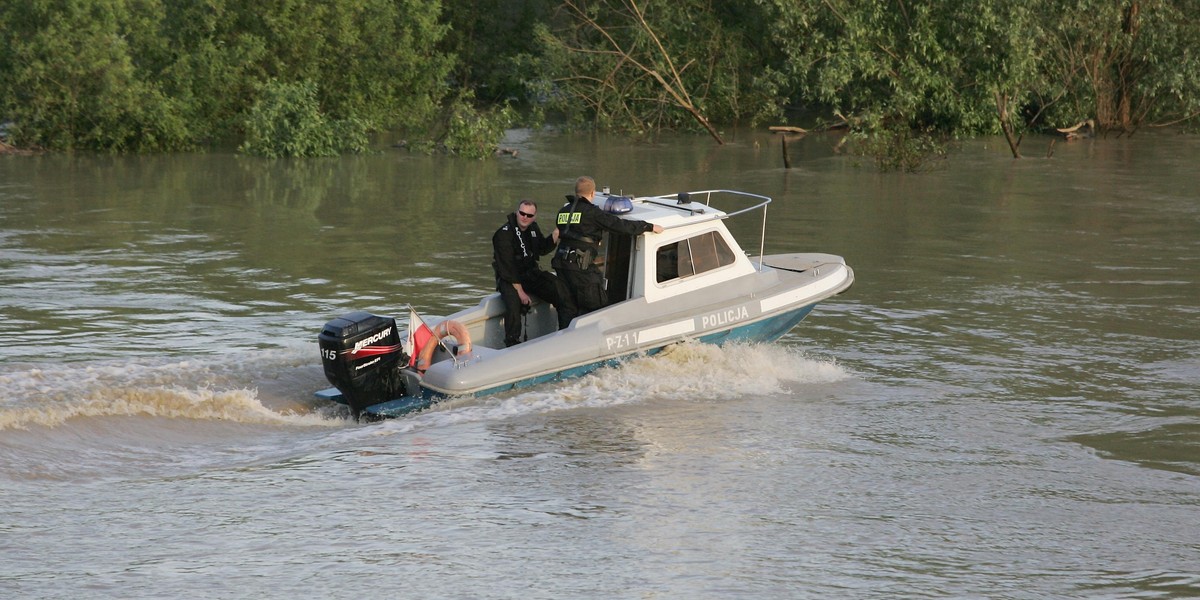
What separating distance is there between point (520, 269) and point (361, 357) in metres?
1.87

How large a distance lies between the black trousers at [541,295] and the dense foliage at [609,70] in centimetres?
1772

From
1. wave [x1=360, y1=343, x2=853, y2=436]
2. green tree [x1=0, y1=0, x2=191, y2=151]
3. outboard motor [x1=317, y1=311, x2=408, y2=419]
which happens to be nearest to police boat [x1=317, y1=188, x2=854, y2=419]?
outboard motor [x1=317, y1=311, x2=408, y2=419]

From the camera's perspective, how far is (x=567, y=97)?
3503 centimetres

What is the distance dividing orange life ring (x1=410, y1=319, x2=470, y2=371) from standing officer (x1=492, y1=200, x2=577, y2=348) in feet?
2.15

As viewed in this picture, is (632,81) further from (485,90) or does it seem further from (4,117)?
(4,117)

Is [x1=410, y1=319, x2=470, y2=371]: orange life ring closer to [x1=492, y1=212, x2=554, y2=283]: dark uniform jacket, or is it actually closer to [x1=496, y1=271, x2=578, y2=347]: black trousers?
[x1=496, y1=271, x2=578, y2=347]: black trousers


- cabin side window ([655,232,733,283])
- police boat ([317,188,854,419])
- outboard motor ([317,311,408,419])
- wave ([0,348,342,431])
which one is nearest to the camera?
wave ([0,348,342,431])

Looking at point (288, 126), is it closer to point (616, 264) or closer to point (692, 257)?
point (616, 264)

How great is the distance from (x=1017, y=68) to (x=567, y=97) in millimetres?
11022

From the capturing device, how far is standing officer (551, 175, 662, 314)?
11148 millimetres

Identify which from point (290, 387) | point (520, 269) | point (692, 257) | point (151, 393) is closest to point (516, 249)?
point (520, 269)

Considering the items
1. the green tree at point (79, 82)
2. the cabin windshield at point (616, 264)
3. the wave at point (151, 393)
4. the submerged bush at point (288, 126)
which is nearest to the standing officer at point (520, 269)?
the cabin windshield at point (616, 264)

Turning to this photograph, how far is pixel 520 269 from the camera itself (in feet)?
37.5

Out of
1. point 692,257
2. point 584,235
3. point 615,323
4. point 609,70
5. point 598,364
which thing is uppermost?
point 609,70
